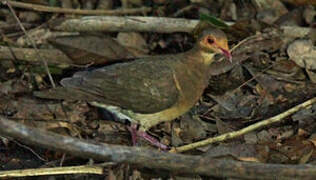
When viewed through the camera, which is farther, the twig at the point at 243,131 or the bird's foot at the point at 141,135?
the bird's foot at the point at 141,135

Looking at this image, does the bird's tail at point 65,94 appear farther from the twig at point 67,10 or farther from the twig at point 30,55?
the twig at point 67,10

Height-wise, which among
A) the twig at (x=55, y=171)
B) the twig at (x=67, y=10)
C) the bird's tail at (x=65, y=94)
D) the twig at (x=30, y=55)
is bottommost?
the twig at (x=55, y=171)

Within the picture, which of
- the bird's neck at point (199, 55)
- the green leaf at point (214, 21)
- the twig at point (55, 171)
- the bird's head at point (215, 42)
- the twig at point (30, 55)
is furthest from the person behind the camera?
the twig at point (30, 55)

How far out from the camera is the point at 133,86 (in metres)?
4.80

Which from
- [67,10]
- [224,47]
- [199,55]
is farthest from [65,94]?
[67,10]

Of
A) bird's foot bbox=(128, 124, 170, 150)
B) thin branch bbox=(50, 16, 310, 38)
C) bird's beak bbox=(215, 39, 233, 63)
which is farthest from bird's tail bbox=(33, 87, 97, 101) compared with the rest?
thin branch bbox=(50, 16, 310, 38)

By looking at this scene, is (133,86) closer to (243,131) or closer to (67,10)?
(243,131)

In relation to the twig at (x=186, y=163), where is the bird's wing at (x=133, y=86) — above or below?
above

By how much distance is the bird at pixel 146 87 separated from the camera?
4.75 meters

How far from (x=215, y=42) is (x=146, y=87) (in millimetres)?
710

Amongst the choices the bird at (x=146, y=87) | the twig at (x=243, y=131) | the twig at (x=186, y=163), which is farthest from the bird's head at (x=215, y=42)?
the twig at (x=186, y=163)

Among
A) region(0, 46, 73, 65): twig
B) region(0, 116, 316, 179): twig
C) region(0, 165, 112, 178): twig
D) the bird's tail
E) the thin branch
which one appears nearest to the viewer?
region(0, 116, 316, 179): twig

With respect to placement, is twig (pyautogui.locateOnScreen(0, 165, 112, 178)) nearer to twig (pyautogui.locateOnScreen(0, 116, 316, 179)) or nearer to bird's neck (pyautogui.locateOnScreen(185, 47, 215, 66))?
twig (pyautogui.locateOnScreen(0, 116, 316, 179))

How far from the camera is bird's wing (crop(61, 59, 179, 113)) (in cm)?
475
